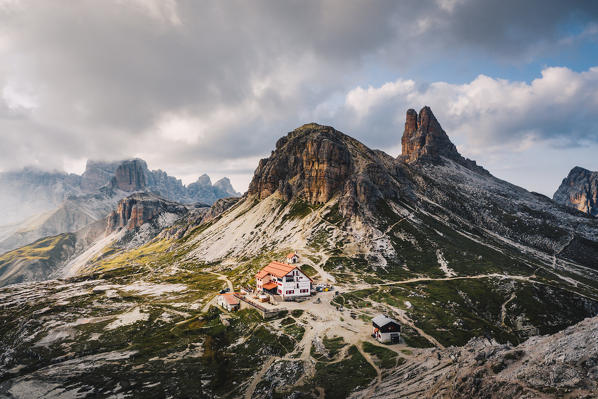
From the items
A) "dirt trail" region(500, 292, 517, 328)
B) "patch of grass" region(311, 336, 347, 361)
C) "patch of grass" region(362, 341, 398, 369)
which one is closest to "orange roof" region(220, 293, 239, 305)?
"patch of grass" region(311, 336, 347, 361)

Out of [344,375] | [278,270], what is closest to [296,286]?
[278,270]

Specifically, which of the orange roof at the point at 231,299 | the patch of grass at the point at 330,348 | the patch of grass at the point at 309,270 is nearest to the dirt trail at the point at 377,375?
the patch of grass at the point at 330,348

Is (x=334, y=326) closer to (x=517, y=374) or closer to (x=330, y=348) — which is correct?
(x=330, y=348)

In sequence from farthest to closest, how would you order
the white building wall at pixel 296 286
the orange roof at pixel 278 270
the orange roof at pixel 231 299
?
1. the orange roof at pixel 278 270
2. the white building wall at pixel 296 286
3. the orange roof at pixel 231 299

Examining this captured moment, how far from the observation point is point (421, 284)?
109938mm

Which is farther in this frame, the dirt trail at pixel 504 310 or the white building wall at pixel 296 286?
the dirt trail at pixel 504 310

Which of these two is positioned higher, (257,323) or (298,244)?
(298,244)

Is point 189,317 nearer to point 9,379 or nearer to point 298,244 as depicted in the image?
point 9,379

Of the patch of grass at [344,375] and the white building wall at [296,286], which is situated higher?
the white building wall at [296,286]

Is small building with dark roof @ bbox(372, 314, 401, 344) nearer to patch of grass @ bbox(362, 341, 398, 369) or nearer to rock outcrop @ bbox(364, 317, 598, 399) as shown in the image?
patch of grass @ bbox(362, 341, 398, 369)

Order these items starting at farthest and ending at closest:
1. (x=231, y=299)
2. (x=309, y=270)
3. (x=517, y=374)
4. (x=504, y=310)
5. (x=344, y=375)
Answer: (x=309, y=270) → (x=504, y=310) → (x=231, y=299) → (x=344, y=375) → (x=517, y=374)

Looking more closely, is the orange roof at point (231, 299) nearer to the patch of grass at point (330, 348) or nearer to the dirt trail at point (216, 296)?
the dirt trail at point (216, 296)

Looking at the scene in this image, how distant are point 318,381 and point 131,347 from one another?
161 ft

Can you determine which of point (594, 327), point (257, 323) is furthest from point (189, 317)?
point (594, 327)
